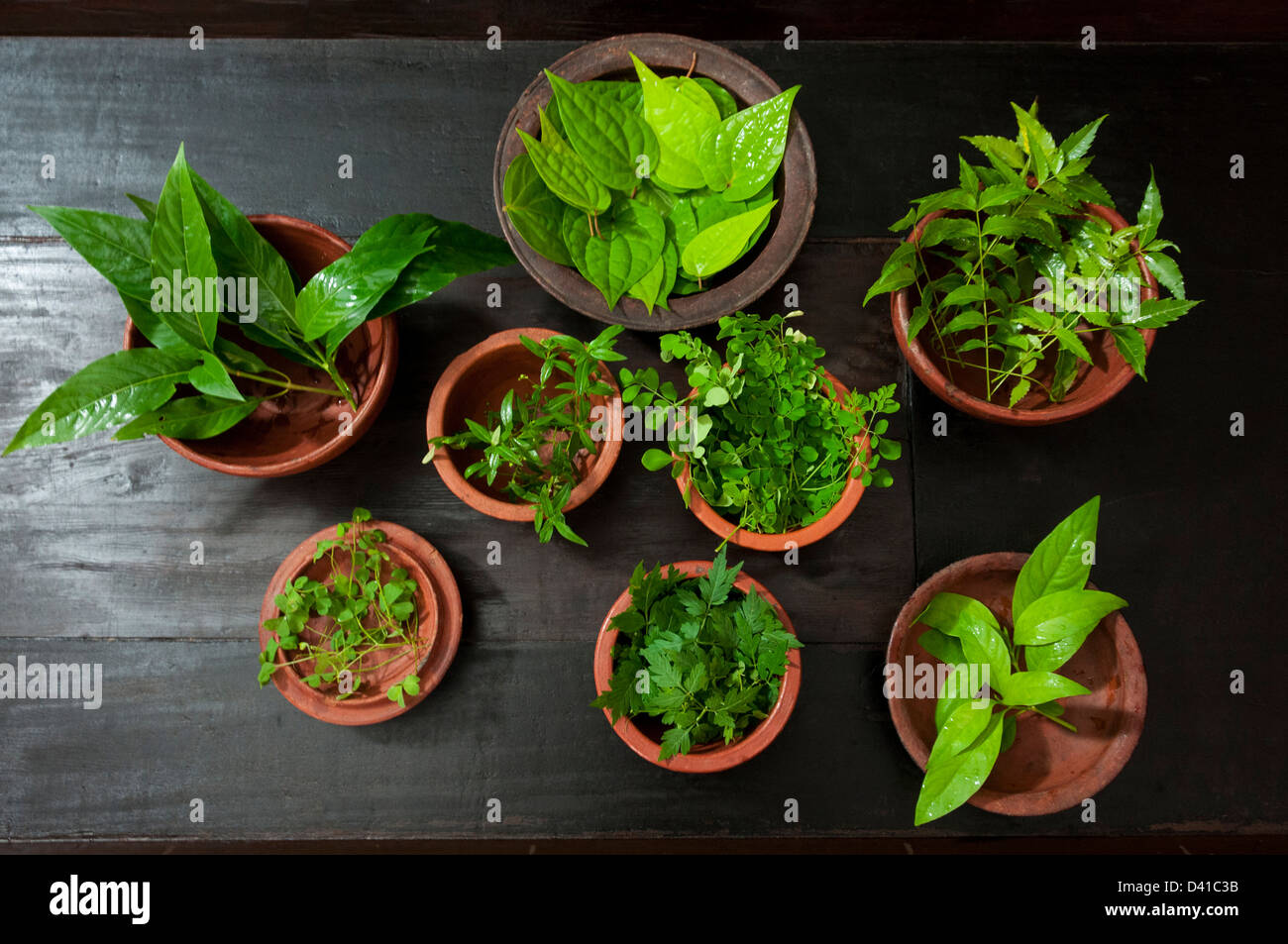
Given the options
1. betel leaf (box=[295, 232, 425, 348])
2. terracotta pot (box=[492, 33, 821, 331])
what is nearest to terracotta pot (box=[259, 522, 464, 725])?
betel leaf (box=[295, 232, 425, 348])

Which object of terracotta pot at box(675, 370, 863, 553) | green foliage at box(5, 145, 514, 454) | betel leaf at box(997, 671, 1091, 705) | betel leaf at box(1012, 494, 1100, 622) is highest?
green foliage at box(5, 145, 514, 454)

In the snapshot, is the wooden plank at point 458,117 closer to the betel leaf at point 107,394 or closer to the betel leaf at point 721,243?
the betel leaf at point 721,243

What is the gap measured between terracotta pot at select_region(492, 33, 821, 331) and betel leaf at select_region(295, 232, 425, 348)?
156 mm

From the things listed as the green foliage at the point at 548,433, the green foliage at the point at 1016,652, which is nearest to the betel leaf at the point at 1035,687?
the green foliage at the point at 1016,652

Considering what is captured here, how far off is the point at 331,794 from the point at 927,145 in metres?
1.36

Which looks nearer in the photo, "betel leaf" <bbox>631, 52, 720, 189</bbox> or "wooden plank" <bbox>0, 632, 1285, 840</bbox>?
"betel leaf" <bbox>631, 52, 720, 189</bbox>

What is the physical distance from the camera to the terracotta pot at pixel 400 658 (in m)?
1.19

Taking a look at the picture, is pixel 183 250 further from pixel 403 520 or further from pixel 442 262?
pixel 403 520

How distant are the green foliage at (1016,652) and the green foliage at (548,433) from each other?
1.72 feet

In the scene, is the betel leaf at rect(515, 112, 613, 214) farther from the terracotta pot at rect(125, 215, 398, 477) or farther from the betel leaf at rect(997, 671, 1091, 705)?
the betel leaf at rect(997, 671, 1091, 705)

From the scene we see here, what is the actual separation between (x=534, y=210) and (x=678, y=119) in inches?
9.0

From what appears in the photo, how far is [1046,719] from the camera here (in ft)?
4.03

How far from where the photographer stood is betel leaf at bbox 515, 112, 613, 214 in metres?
1.09

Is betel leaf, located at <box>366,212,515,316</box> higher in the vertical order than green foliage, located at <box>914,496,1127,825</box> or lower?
higher
